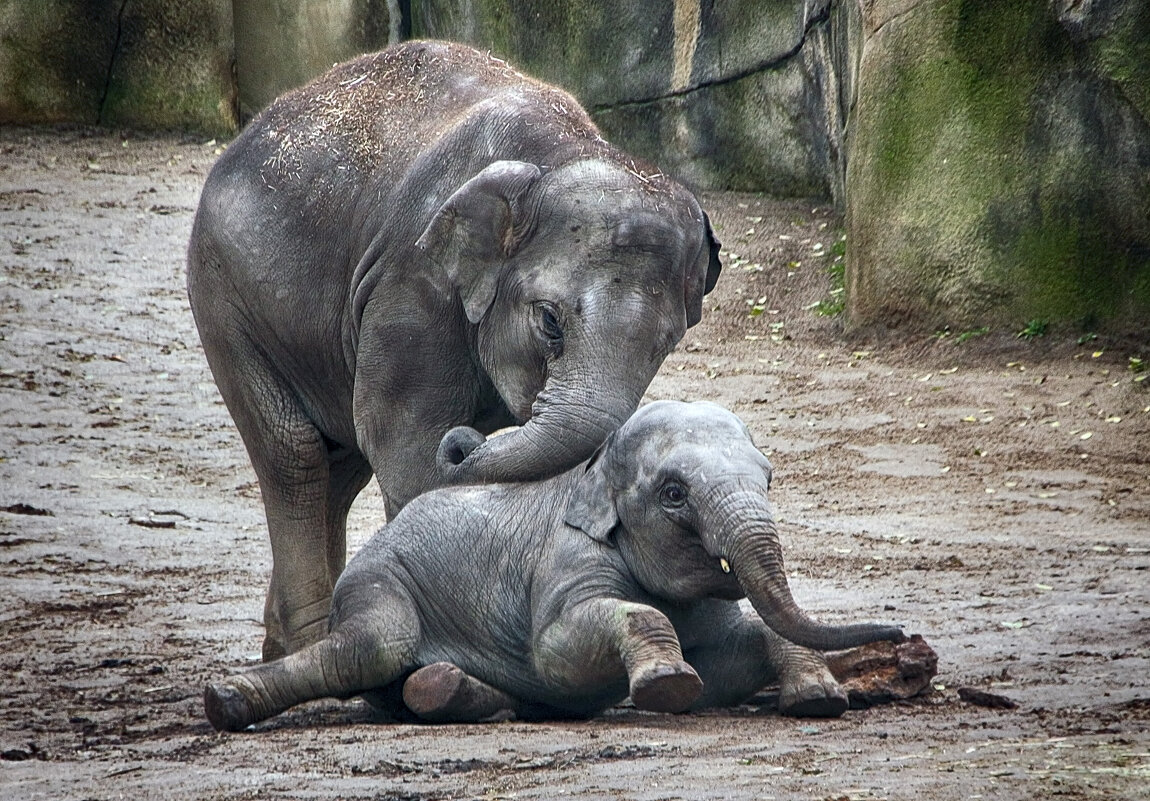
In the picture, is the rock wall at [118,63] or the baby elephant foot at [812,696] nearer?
the baby elephant foot at [812,696]

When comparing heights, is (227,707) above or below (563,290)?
below

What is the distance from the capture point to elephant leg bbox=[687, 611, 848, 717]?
5.35m

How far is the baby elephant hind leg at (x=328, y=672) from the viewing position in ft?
18.0

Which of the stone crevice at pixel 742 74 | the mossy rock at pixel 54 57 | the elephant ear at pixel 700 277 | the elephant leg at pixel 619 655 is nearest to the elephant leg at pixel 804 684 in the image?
the elephant leg at pixel 619 655

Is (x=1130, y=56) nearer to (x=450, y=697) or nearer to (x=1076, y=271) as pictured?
(x=1076, y=271)

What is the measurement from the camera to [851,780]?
13.8ft

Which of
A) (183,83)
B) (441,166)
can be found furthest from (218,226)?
(183,83)

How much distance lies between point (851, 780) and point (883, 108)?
31.1ft

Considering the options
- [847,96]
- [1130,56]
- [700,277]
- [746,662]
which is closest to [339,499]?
[700,277]

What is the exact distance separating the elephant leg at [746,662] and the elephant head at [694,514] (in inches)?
6.1

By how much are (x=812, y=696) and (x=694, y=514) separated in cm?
56

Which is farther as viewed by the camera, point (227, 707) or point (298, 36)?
point (298, 36)

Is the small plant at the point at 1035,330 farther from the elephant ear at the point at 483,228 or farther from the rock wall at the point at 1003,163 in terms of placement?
the elephant ear at the point at 483,228

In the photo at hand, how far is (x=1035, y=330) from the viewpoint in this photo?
498 inches
